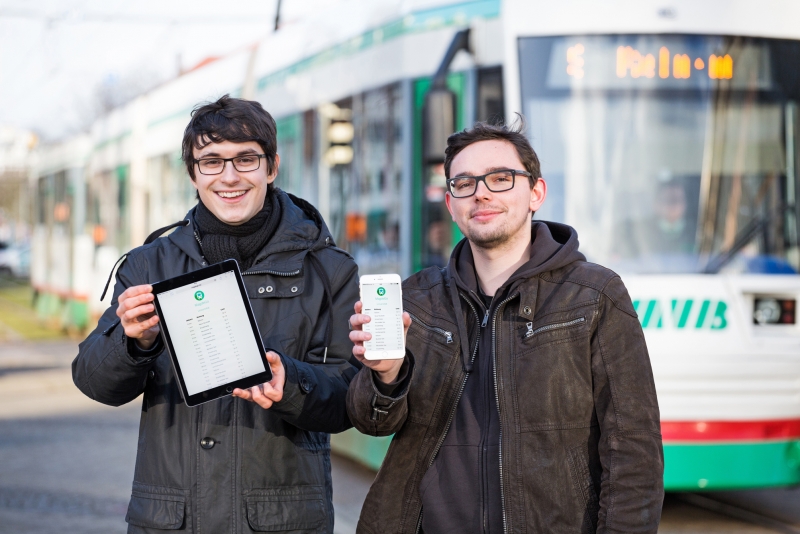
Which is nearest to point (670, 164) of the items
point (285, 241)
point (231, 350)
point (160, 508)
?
point (285, 241)

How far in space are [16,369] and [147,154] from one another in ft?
11.5

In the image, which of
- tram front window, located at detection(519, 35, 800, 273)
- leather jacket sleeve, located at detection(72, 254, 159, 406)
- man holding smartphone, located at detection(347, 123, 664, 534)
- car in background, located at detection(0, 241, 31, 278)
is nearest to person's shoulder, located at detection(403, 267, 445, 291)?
man holding smartphone, located at detection(347, 123, 664, 534)

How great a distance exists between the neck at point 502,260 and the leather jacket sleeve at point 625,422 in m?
0.27

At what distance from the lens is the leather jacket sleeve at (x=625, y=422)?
262cm

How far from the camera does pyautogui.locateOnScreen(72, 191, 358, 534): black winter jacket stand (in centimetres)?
292

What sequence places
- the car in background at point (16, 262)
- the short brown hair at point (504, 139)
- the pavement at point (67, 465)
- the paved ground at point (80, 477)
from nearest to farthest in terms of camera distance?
the short brown hair at point (504, 139) < the paved ground at point (80, 477) < the pavement at point (67, 465) < the car in background at point (16, 262)

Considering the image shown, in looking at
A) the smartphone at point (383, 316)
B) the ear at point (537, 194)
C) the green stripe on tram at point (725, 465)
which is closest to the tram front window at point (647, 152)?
the green stripe on tram at point (725, 465)

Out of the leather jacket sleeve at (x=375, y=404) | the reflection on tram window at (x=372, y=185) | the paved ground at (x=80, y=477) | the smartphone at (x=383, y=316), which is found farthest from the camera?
the reflection on tram window at (x=372, y=185)

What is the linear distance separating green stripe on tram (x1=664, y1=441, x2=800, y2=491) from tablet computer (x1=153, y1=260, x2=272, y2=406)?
149 inches

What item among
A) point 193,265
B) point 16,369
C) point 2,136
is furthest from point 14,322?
point 2,136

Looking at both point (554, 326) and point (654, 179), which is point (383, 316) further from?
point (654, 179)

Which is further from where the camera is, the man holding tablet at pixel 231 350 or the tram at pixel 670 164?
the tram at pixel 670 164

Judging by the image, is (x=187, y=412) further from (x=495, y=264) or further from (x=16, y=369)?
(x=16, y=369)

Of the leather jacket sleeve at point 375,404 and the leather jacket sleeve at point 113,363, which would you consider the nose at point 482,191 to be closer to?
the leather jacket sleeve at point 375,404
